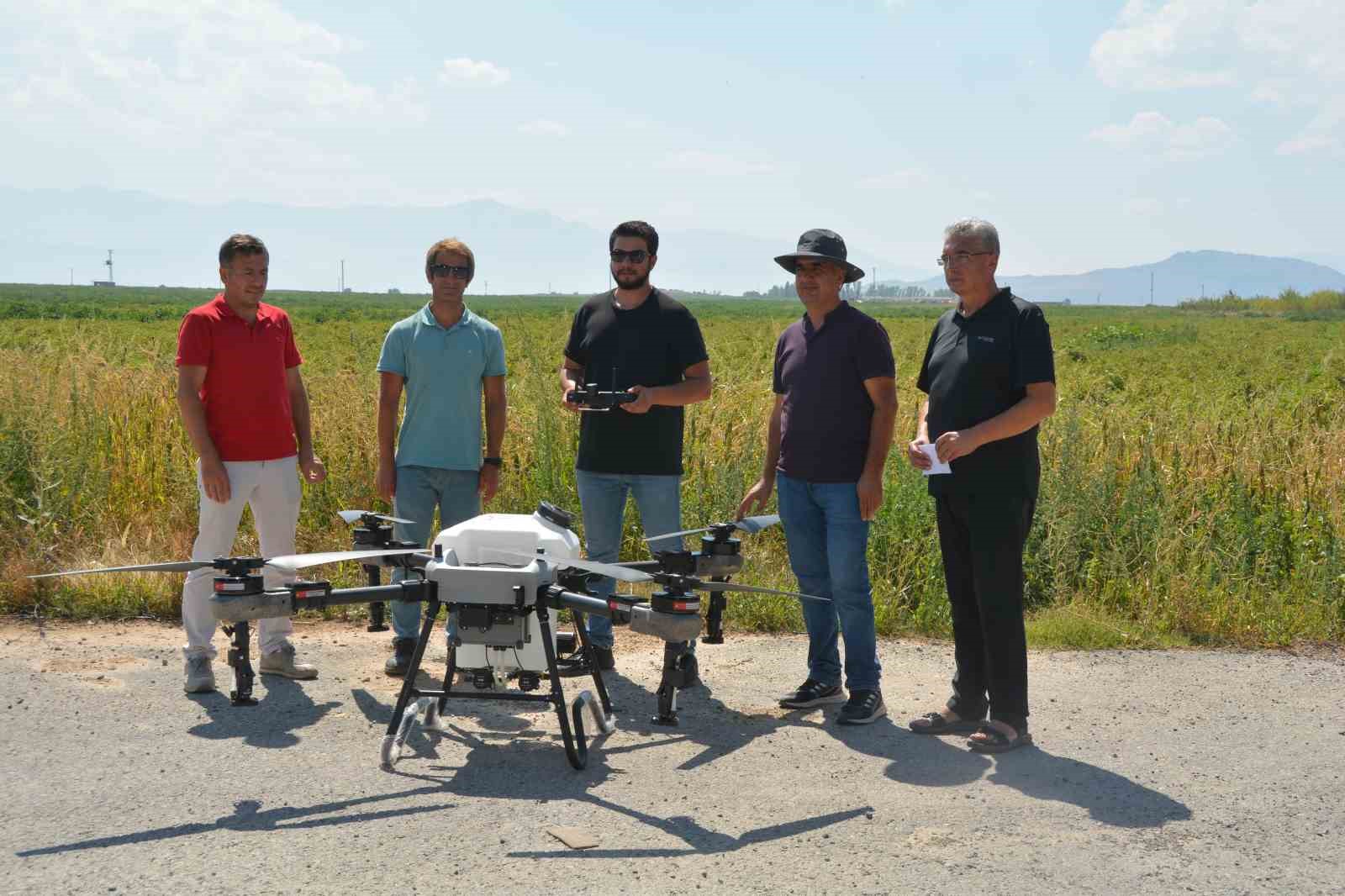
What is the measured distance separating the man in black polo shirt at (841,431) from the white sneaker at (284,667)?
2.39 m

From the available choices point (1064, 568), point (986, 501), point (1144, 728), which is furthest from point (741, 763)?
point (1064, 568)

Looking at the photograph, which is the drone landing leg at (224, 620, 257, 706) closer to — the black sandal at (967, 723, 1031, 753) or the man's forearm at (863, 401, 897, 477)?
the man's forearm at (863, 401, 897, 477)

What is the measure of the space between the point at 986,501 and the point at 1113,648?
Result: 2324mm

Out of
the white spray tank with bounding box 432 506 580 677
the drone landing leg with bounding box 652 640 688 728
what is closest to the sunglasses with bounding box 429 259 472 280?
the white spray tank with bounding box 432 506 580 677

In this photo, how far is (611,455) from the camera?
244 inches

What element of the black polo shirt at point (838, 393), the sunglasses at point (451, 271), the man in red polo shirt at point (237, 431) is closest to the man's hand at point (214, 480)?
the man in red polo shirt at point (237, 431)

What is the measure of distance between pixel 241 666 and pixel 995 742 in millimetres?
3048

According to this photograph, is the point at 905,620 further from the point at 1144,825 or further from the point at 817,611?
the point at 1144,825

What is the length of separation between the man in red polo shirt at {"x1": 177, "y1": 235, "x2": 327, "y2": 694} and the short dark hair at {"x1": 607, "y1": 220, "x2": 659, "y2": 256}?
1.71 m

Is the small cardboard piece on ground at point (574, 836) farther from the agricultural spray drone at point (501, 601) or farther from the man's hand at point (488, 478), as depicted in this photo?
the man's hand at point (488, 478)

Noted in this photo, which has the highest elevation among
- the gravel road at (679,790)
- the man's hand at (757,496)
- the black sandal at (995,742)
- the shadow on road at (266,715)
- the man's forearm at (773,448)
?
the man's forearm at (773,448)

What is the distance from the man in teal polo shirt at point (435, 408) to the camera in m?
6.22

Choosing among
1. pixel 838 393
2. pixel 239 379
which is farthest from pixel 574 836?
pixel 239 379

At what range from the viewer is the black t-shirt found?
615 centimetres
